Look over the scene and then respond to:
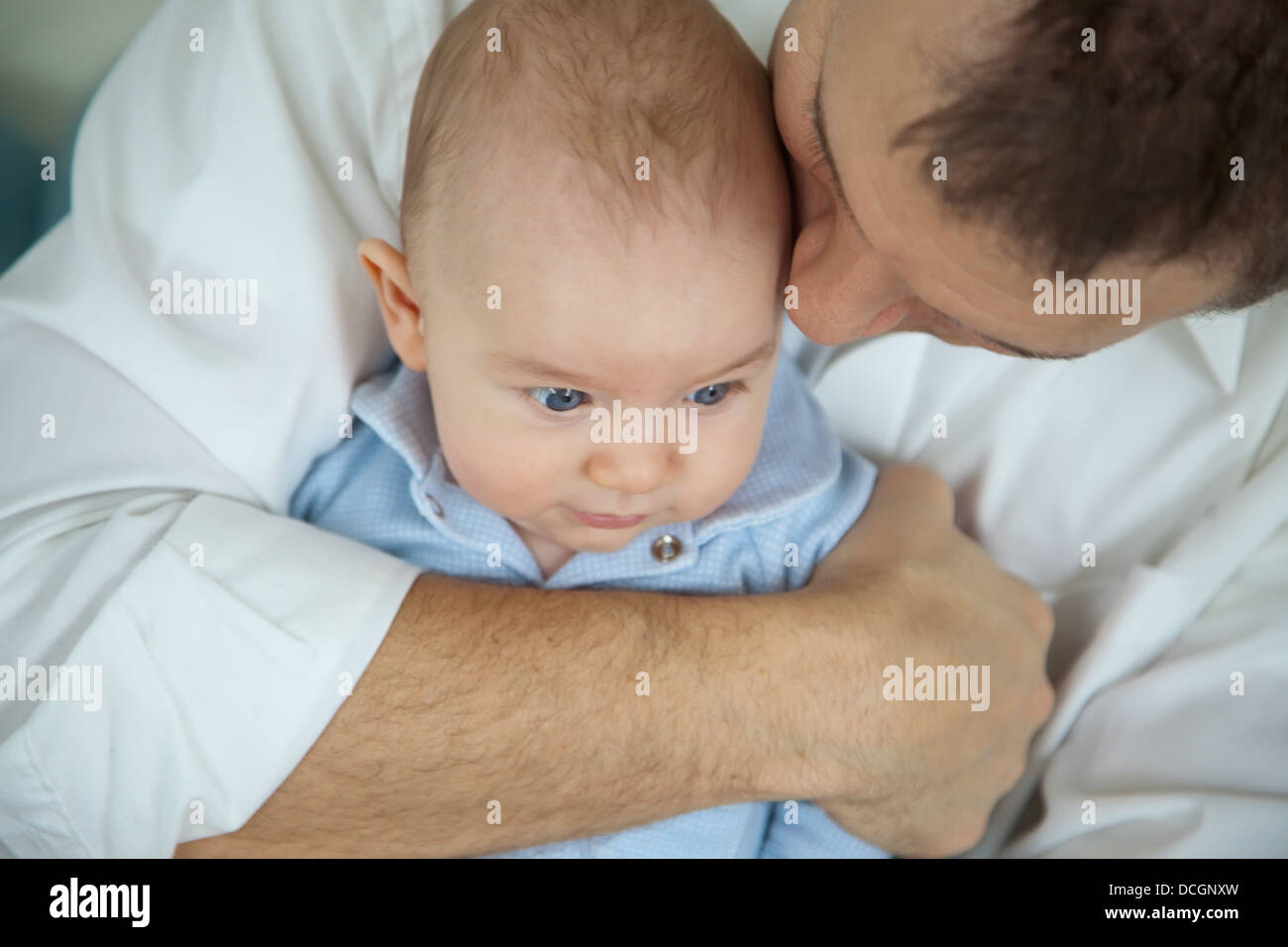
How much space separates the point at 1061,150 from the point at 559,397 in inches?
23.7

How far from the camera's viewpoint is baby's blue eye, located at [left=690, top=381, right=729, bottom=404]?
3.91 ft

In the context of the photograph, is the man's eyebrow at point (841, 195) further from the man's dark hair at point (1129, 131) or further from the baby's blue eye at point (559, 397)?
the baby's blue eye at point (559, 397)

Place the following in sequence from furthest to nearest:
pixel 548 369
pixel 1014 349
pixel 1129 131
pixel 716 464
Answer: pixel 716 464 < pixel 548 369 < pixel 1014 349 < pixel 1129 131

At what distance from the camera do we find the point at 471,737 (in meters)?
1.10

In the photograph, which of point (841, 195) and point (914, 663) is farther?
point (914, 663)

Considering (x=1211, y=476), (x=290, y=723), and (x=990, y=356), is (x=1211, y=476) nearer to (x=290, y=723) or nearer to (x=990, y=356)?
(x=990, y=356)

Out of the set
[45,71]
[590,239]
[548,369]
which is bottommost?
[548,369]

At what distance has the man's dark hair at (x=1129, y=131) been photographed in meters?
0.73

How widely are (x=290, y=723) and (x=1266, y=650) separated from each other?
3.76 feet

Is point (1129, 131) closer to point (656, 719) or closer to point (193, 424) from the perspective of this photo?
point (656, 719)

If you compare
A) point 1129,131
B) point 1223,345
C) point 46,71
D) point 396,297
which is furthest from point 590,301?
point 46,71

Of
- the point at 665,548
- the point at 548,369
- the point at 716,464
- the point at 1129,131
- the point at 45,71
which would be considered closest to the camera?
the point at 1129,131

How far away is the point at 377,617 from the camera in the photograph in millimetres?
1115
